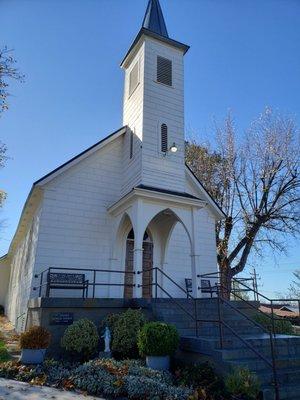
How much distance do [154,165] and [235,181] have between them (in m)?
10.2

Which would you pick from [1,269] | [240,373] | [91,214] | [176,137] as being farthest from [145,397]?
[1,269]

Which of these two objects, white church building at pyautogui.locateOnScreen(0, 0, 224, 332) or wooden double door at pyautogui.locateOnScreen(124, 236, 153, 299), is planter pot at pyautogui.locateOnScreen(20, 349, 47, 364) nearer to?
white church building at pyautogui.locateOnScreen(0, 0, 224, 332)

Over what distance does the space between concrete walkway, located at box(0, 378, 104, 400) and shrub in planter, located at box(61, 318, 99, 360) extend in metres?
2.07

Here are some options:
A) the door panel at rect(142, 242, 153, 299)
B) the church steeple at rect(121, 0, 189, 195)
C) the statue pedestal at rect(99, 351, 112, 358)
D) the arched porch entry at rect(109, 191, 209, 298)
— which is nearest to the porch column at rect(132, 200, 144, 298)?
the arched porch entry at rect(109, 191, 209, 298)

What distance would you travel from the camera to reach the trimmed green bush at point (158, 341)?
7.74 metres

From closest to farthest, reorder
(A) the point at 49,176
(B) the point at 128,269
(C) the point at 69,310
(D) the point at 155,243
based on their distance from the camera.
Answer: (C) the point at 69,310 < (A) the point at 49,176 < (B) the point at 128,269 < (D) the point at 155,243

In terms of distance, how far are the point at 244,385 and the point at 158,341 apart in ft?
7.59

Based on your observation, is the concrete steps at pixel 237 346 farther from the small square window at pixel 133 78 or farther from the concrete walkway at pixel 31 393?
the small square window at pixel 133 78

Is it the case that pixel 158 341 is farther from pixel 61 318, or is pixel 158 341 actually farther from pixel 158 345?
pixel 61 318

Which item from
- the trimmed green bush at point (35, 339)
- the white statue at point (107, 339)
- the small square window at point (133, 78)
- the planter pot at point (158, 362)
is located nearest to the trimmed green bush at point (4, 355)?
the trimmed green bush at point (35, 339)

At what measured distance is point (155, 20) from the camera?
708 inches

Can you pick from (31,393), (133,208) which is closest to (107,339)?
(31,393)

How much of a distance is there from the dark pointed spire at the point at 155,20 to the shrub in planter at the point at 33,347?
1493 cm

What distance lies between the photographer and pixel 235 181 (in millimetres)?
22219
